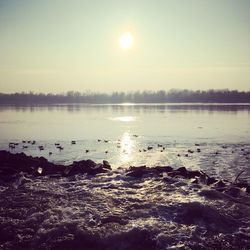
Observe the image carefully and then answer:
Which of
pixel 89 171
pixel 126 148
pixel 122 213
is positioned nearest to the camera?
pixel 122 213

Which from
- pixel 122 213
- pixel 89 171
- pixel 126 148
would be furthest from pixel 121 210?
pixel 126 148

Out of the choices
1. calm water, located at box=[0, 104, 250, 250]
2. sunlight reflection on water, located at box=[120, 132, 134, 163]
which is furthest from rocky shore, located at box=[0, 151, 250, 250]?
sunlight reflection on water, located at box=[120, 132, 134, 163]

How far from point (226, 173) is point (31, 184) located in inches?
366

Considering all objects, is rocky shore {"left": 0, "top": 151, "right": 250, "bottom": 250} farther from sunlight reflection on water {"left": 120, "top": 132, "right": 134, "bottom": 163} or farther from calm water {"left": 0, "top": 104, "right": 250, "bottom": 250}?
sunlight reflection on water {"left": 120, "top": 132, "right": 134, "bottom": 163}

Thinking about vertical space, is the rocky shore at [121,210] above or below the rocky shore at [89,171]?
below

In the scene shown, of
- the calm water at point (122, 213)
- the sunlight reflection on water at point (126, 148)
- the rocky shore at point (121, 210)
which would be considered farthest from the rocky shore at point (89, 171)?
the sunlight reflection on water at point (126, 148)

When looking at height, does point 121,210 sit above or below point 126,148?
above

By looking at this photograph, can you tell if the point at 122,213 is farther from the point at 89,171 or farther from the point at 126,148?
the point at 126,148

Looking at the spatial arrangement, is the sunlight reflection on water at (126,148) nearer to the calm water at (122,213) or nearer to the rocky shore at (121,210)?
the calm water at (122,213)

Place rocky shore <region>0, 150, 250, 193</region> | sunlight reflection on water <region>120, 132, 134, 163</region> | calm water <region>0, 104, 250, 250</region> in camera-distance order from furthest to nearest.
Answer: sunlight reflection on water <region>120, 132, 134, 163</region> < rocky shore <region>0, 150, 250, 193</region> < calm water <region>0, 104, 250, 250</region>

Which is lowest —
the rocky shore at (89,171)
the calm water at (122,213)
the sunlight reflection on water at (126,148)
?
the sunlight reflection on water at (126,148)

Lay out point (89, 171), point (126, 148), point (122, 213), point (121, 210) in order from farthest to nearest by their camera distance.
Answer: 1. point (126, 148)
2. point (89, 171)
3. point (121, 210)
4. point (122, 213)

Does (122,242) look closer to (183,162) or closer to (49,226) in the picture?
(49,226)

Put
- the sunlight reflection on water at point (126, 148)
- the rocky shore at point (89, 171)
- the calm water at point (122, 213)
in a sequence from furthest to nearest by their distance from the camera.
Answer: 1. the sunlight reflection on water at point (126, 148)
2. the rocky shore at point (89, 171)
3. the calm water at point (122, 213)
